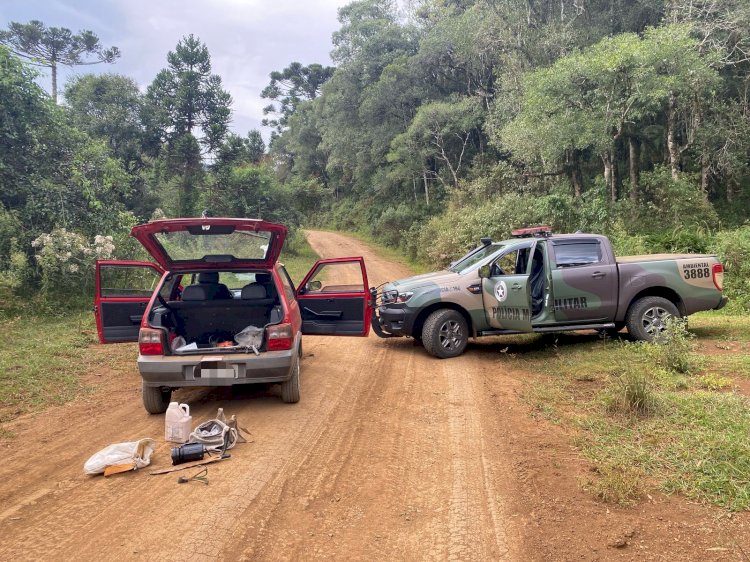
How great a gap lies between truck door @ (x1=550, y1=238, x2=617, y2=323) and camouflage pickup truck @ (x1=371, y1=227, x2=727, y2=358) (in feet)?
0.04

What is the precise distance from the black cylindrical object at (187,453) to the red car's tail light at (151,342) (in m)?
1.31

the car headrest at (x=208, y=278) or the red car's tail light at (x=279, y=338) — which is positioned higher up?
the car headrest at (x=208, y=278)

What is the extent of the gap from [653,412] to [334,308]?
4.00 m

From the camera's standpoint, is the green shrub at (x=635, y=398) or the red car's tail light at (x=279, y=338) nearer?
the green shrub at (x=635, y=398)

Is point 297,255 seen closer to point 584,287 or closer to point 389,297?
point 389,297

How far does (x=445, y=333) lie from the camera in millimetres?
7617

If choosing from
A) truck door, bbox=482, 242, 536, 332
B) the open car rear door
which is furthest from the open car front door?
the open car rear door

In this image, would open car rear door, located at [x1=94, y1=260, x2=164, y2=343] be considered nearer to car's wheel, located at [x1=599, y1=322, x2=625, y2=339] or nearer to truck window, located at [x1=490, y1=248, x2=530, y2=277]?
truck window, located at [x1=490, y1=248, x2=530, y2=277]

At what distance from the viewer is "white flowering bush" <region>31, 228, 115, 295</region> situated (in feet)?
35.8

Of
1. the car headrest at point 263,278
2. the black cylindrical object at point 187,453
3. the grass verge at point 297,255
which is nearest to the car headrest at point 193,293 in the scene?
the car headrest at point 263,278

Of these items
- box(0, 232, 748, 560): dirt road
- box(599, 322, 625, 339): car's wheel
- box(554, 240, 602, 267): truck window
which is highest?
box(554, 240, 602, 267): truck window

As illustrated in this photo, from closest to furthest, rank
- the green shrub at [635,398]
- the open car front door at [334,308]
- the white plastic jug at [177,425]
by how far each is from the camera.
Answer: the white plastic jug at [177,425] → the green shrub at [635,398] → the open car front door at [334,308]

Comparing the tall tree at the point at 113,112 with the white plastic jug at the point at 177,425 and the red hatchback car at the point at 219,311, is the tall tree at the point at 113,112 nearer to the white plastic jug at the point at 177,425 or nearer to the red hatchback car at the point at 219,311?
the red hatchback car at the point at 219,311

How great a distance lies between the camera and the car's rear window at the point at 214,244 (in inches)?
219
